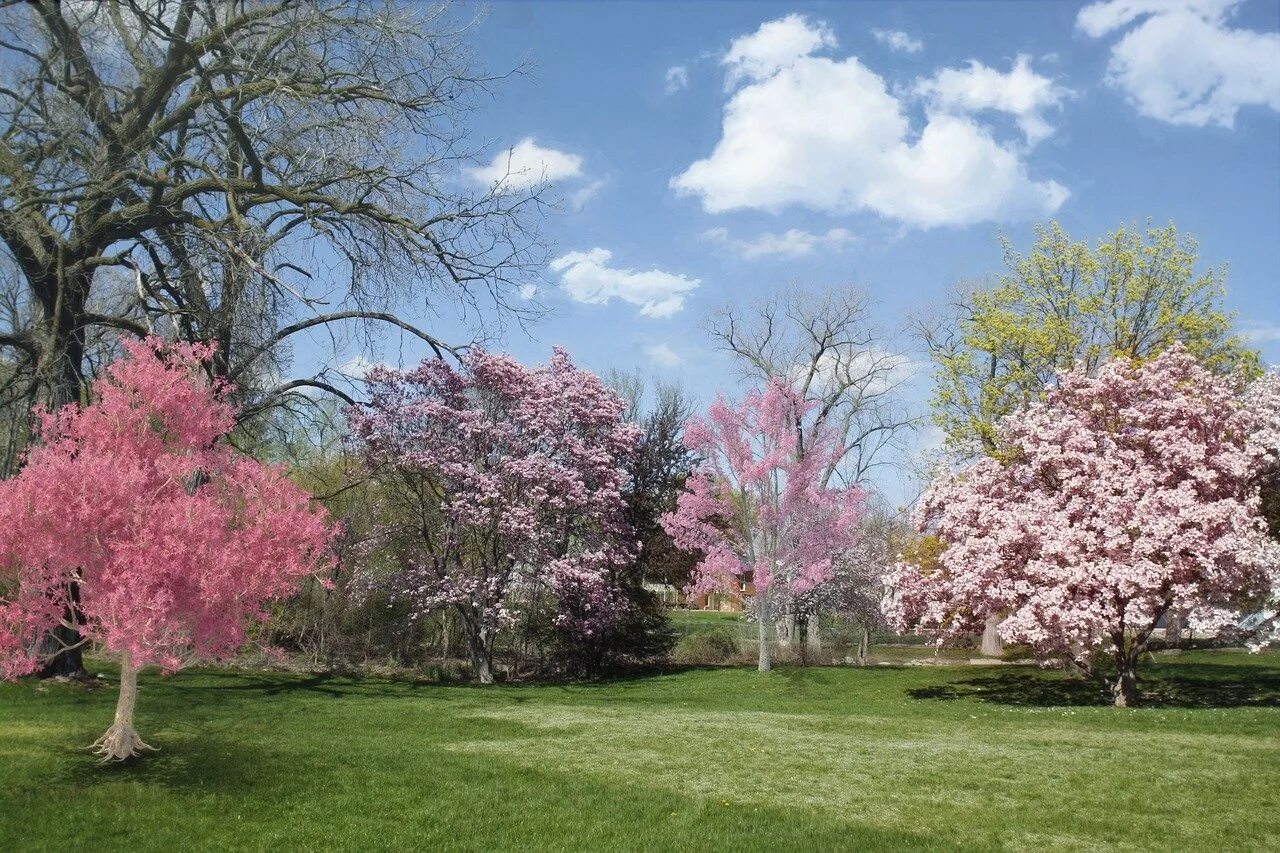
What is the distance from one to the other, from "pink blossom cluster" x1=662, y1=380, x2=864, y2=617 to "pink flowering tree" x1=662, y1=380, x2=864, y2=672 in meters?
0.03

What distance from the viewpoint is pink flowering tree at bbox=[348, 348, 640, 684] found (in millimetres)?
21234

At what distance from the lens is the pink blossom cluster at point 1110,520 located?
1467 centimetres

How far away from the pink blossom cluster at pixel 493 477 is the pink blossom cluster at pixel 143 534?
1098 centimetres

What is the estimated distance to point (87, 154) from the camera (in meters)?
15.1

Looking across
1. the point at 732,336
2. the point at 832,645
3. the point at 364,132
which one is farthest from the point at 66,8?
the point at 832,645

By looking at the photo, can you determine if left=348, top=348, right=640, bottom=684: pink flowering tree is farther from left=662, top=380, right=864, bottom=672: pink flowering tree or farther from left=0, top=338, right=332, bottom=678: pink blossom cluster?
left=0, top=338, right=332, bottom=678: pink blossom cluster

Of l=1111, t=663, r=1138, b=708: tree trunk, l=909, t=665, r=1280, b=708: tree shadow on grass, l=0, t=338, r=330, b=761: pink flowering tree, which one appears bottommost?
l=909, t=665, r=1280, b=708: tree shadow on grass

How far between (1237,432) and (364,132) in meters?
15.0

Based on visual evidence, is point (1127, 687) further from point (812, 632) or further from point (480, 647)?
point (812, 632)

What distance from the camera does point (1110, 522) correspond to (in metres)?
15.2

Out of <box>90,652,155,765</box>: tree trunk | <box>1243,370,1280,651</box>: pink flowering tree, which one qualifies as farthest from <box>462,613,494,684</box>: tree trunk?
<box>1243,370,1280,651</box>: pink flowering tree

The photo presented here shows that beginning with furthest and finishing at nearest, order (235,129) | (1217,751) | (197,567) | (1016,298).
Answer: (1016,298) → (235,129) → (1217,751) → (197,567)

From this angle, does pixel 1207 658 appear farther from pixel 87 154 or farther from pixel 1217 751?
pixel 87 154

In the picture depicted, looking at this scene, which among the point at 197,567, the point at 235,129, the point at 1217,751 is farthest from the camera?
the point at 235,129
